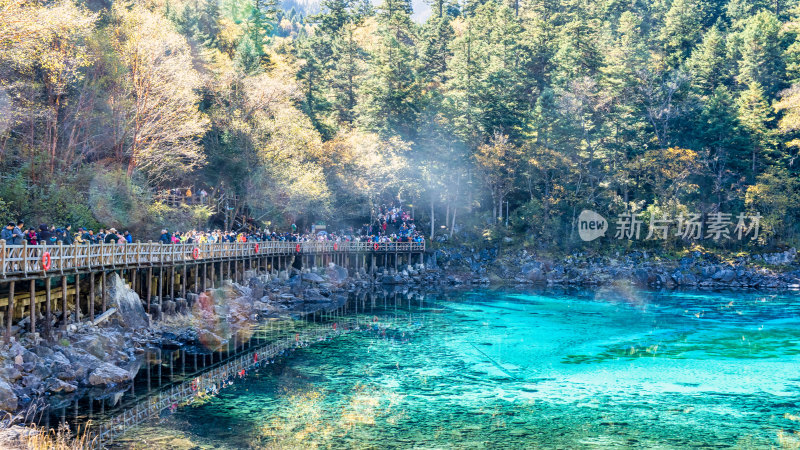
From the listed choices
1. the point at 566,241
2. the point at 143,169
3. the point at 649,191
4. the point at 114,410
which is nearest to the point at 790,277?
the point at 649,191

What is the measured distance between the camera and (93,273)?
86.8ft

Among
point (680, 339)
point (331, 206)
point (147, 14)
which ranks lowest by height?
point (680, 339)

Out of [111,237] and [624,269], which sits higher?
[111,237]

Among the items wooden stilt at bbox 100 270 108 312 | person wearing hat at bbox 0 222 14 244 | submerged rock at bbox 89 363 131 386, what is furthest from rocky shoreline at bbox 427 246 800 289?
person wearing hat at bbox 0 222 14 244

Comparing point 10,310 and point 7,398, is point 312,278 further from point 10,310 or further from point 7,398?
point 7,398

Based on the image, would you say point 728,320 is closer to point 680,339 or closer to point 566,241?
point 680,339

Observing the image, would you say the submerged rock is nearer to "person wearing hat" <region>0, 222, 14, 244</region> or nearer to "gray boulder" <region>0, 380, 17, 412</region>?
"gray boulder" <region>0, 380, 17, 412</region>

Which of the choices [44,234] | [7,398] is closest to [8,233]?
[44,234]

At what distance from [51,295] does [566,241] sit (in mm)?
54175

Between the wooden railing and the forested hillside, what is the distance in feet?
20.5

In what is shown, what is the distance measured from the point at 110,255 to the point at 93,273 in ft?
3.17

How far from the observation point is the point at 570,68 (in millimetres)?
73188

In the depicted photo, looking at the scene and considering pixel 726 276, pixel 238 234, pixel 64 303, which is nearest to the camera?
pixel 64 303

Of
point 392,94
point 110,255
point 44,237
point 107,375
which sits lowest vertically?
point 107,375
